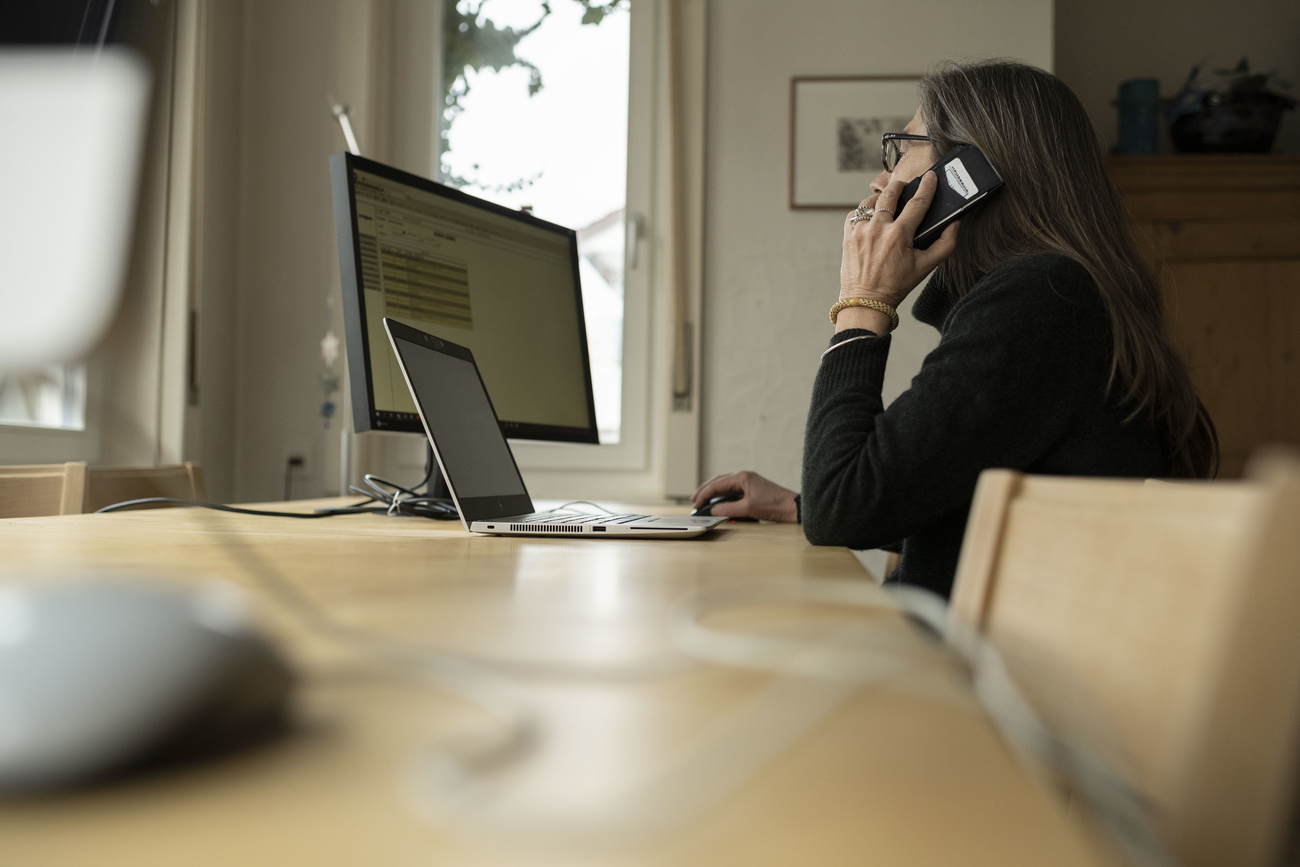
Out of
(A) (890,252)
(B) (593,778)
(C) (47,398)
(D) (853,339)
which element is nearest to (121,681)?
(B) (593,778)

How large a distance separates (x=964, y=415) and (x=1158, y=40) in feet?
9.14

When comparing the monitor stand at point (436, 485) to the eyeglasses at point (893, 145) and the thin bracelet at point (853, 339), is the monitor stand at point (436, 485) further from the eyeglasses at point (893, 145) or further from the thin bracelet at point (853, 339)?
the eyeglasses at point (893, 145)

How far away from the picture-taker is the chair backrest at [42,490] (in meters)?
1.29

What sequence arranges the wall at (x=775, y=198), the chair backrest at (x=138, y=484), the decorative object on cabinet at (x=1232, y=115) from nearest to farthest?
1. the chair backrest at (x=138, y=484)
2. the wall at (x=775, y=198)
3. the decorative object on cabinet at (x=1232, y=115)

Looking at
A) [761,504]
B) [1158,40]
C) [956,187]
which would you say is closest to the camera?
[956,187]

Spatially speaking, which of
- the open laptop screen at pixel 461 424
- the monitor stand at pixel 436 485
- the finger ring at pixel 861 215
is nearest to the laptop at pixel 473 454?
the open laptop screen at pixel 461 424

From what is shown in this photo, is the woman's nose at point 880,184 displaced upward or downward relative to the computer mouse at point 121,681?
upward

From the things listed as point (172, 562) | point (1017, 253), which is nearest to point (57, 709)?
point (172, 562)

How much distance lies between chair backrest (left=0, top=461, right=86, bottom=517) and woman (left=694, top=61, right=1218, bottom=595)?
99 cm

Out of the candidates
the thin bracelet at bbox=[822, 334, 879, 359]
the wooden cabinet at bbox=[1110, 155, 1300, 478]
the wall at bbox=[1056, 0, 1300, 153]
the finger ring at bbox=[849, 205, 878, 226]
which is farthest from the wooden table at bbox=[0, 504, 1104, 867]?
the wall at bbox=[1056, 0, 1300, 153]

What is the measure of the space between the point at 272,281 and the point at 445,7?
91 cm

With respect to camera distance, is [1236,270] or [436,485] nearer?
[436,485]

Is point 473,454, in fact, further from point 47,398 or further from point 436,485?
point 47,398

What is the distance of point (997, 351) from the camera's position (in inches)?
36.2
